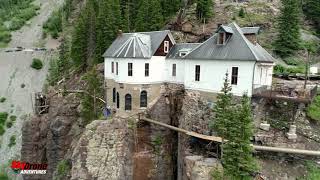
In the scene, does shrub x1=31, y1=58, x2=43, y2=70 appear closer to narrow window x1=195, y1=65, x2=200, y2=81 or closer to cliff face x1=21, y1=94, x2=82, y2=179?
cliff face x1=21, y1=94, x2=82, y2=179

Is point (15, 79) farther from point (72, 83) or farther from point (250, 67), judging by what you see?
point (250, 67)

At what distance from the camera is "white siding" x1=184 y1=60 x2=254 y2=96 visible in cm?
3100

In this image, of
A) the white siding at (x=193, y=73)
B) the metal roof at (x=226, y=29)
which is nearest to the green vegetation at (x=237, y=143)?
the white siding at (x=193, y=73)

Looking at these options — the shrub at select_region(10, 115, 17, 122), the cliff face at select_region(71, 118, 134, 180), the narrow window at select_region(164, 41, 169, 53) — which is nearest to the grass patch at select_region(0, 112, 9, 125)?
the shrub at select_region(10, 115, 17, 122)

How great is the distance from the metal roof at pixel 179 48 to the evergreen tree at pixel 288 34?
16879 millimetres

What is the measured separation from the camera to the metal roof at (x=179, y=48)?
38625mm

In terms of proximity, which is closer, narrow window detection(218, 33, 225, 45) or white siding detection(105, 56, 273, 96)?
white siding detection(105, 56, 273, 96)

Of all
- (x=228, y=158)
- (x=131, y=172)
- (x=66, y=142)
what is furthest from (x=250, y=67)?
(x=66, y=142)

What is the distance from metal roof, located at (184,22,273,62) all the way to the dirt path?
46862 millimetres

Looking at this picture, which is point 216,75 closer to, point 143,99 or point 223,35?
point 223,35

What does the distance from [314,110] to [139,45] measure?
19125 mm

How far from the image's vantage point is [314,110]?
31.4 meters

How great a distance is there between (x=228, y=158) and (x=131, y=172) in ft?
46.6

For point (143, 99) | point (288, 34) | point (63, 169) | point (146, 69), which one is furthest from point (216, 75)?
point (288, 34)
